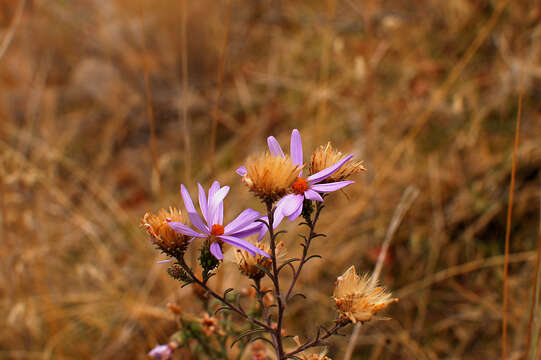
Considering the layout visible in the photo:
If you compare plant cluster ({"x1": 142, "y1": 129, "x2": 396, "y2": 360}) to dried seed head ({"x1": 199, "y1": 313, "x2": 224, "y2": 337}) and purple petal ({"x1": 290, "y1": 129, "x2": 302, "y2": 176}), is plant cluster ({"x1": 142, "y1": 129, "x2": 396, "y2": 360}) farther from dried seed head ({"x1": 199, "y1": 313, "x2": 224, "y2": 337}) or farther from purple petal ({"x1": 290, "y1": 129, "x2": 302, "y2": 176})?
dried seed head ({"x1": 199, "y1": 313, "x2": 224, "y2": 337})

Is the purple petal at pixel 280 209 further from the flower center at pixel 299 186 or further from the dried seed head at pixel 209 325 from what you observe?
the dried seed head at pixel 209 325

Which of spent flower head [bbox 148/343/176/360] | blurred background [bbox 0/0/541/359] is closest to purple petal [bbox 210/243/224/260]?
spent flower head [bbox 148/343/176/360]

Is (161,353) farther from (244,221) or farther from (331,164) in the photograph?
(331,164)

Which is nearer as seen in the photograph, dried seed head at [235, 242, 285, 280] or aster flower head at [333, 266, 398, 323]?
aster flower head at [333, 266, 398, 323]

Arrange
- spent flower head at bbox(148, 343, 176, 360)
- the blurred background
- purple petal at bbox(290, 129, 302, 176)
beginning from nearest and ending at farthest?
purple petal at bbox(290, 129, 302, 176) < spent flower head at bbox(148, 343, 176, 360) < the blurred background

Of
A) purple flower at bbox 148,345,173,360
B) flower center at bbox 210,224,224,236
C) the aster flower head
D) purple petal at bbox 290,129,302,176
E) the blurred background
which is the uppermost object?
the blurred background

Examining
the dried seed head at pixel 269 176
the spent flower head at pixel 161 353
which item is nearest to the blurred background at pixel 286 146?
the spent flower head at pixel 161 353

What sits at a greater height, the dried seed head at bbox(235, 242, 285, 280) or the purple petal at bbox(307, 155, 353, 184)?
the purple petal at bbox(307, 155, 353, 184)

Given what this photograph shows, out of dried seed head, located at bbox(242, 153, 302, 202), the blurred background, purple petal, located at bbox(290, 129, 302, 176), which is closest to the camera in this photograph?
dried seed head, located at bbox(242, 153, 302, 202)
